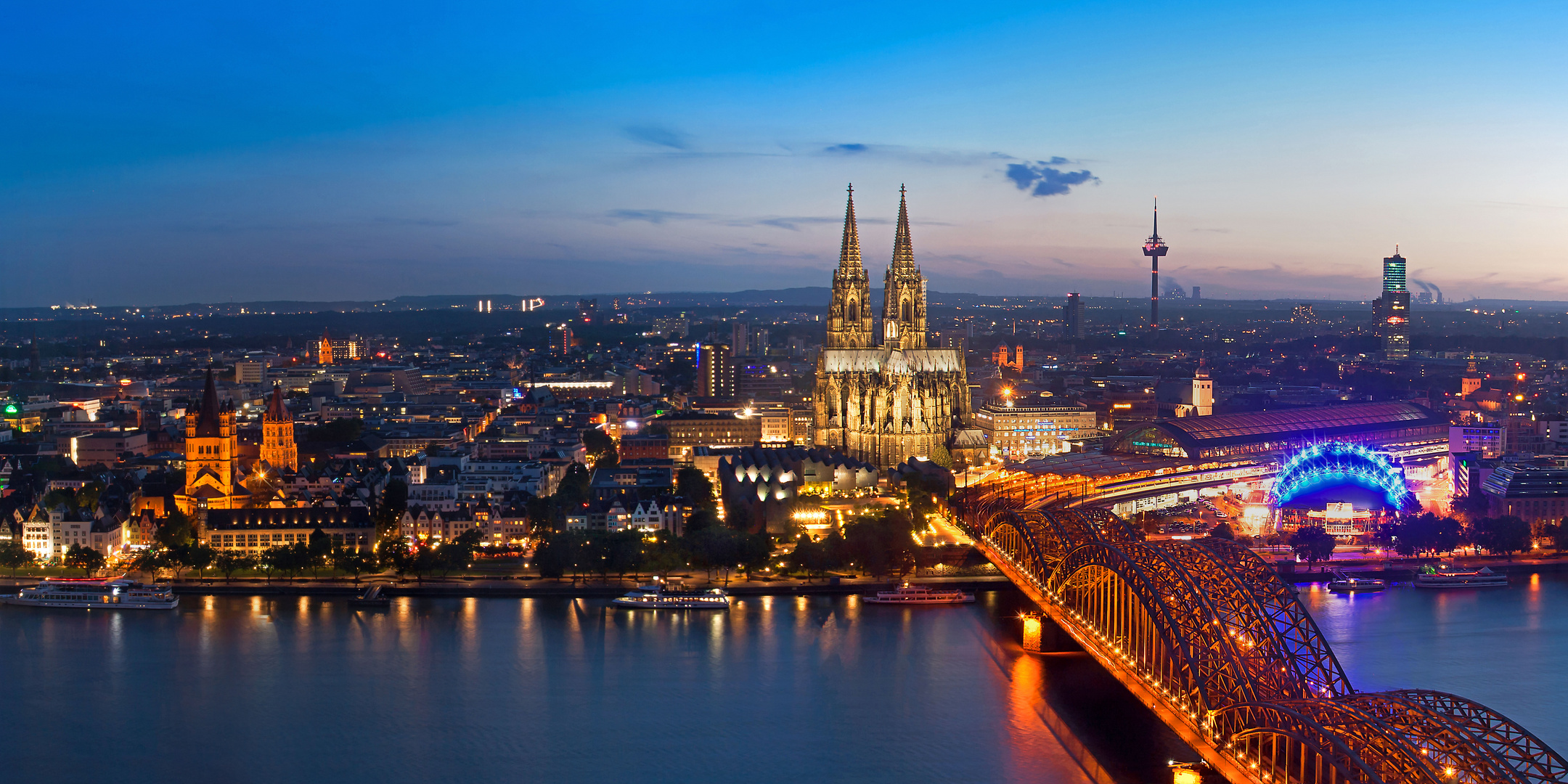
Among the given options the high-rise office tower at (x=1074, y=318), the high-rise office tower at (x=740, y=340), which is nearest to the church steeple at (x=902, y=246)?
the high-rise office tower at (x=740, y=340)

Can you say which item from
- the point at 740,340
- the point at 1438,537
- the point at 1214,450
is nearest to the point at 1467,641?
the point at 1438,537

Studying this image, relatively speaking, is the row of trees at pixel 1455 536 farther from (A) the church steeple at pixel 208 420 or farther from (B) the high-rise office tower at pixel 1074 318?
(B) the high-rise office tower at pixel 1074 318

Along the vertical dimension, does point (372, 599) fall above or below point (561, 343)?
below

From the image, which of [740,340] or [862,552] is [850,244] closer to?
[862,552]

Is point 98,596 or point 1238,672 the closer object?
point 1238,672

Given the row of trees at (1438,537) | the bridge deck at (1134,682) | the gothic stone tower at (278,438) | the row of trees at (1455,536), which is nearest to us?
the bridge deck at (1134,682)

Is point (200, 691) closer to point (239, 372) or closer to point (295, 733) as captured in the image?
point (295, 733)

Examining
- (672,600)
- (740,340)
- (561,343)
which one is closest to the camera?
(672,600)
